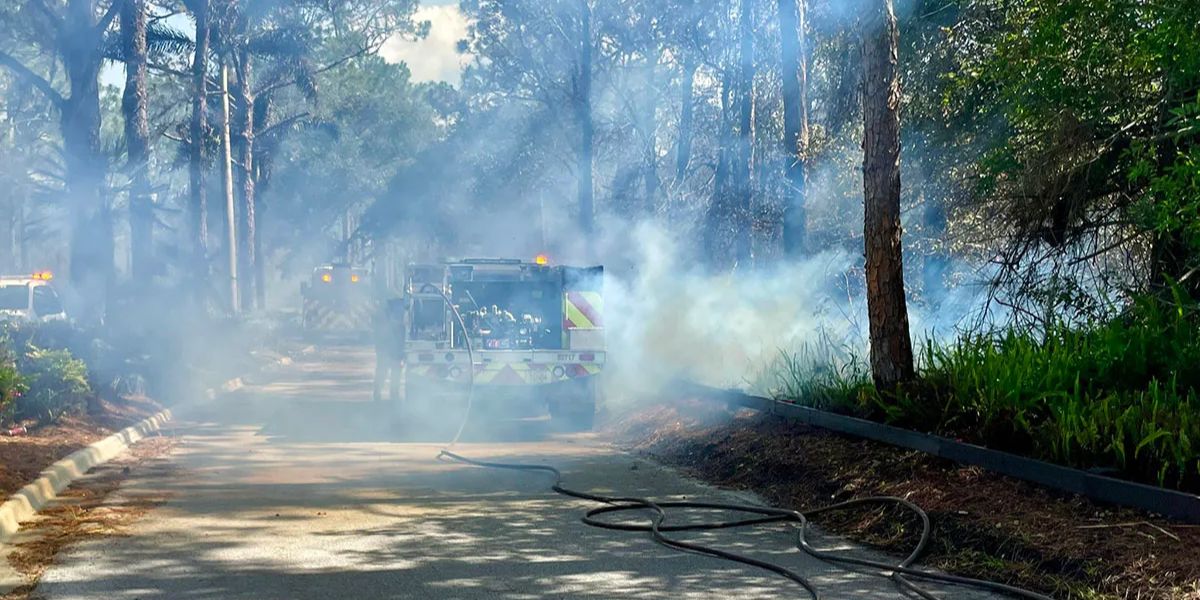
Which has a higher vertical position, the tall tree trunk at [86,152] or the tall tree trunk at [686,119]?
the tall tree trunk at [686,119]

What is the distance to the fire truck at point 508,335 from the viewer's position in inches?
660

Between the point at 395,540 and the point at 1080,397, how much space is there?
5151 millimetres

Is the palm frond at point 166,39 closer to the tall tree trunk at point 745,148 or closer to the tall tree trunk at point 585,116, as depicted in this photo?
the tall tree trunk at point 585,116

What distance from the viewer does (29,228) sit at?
93562 millimetres

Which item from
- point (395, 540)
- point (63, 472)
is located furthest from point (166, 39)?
point (395, 540)

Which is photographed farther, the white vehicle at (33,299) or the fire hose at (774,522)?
the white vehicle at (33,299)

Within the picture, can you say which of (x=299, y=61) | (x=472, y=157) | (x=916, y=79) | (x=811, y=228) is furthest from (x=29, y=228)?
(x=916, y=79)

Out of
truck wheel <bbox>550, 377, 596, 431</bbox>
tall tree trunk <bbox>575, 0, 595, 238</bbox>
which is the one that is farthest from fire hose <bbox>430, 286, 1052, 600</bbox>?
tall tree trunk <bbox>575, 0, 595, 238</bbox>

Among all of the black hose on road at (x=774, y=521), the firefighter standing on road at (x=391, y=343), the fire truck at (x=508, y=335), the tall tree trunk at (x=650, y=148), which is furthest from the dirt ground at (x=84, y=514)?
the tall tree trunk at (x=650, y=148)

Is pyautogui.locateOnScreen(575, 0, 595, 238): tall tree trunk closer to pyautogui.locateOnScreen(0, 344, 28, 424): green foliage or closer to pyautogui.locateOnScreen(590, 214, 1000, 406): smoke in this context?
pyautogui.locateOnScreen(590, 214, 1000, 406): smoke

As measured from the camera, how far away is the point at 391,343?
18516 mm

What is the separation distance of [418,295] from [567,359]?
207cm

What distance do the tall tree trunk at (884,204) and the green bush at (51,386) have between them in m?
8.88

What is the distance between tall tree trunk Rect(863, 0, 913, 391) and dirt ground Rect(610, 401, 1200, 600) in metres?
0.96
